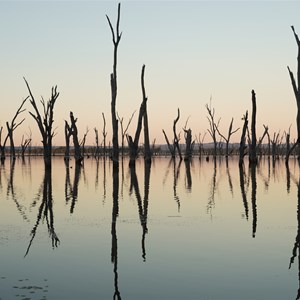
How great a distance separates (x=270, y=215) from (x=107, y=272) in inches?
176

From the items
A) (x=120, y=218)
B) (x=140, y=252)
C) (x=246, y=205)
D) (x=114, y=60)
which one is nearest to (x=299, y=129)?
(x=114, y=60)

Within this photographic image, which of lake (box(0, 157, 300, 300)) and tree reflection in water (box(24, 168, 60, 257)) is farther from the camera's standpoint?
tree reflection in water (box(24, 168, 60, 257))

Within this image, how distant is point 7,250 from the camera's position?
5.56 m

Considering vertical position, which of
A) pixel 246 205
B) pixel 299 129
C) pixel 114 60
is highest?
pixel 114 60

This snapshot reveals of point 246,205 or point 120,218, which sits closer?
point 120,218

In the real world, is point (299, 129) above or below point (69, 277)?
above

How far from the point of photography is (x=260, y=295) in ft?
12.7

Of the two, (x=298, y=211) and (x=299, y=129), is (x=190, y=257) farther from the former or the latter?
(x=299, y=129)

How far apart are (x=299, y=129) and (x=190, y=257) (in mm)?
19951

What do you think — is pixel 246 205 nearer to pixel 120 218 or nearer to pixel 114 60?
pixel 120 218

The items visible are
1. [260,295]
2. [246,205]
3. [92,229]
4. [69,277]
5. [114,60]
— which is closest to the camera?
[260,295]

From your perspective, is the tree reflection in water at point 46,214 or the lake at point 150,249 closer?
the lake at point 150,249

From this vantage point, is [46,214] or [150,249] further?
[46,214]

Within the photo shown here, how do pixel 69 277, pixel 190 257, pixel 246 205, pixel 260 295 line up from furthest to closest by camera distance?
pixel 246 205, pixel 190 257, pixel 69 277, pixel 260 295
